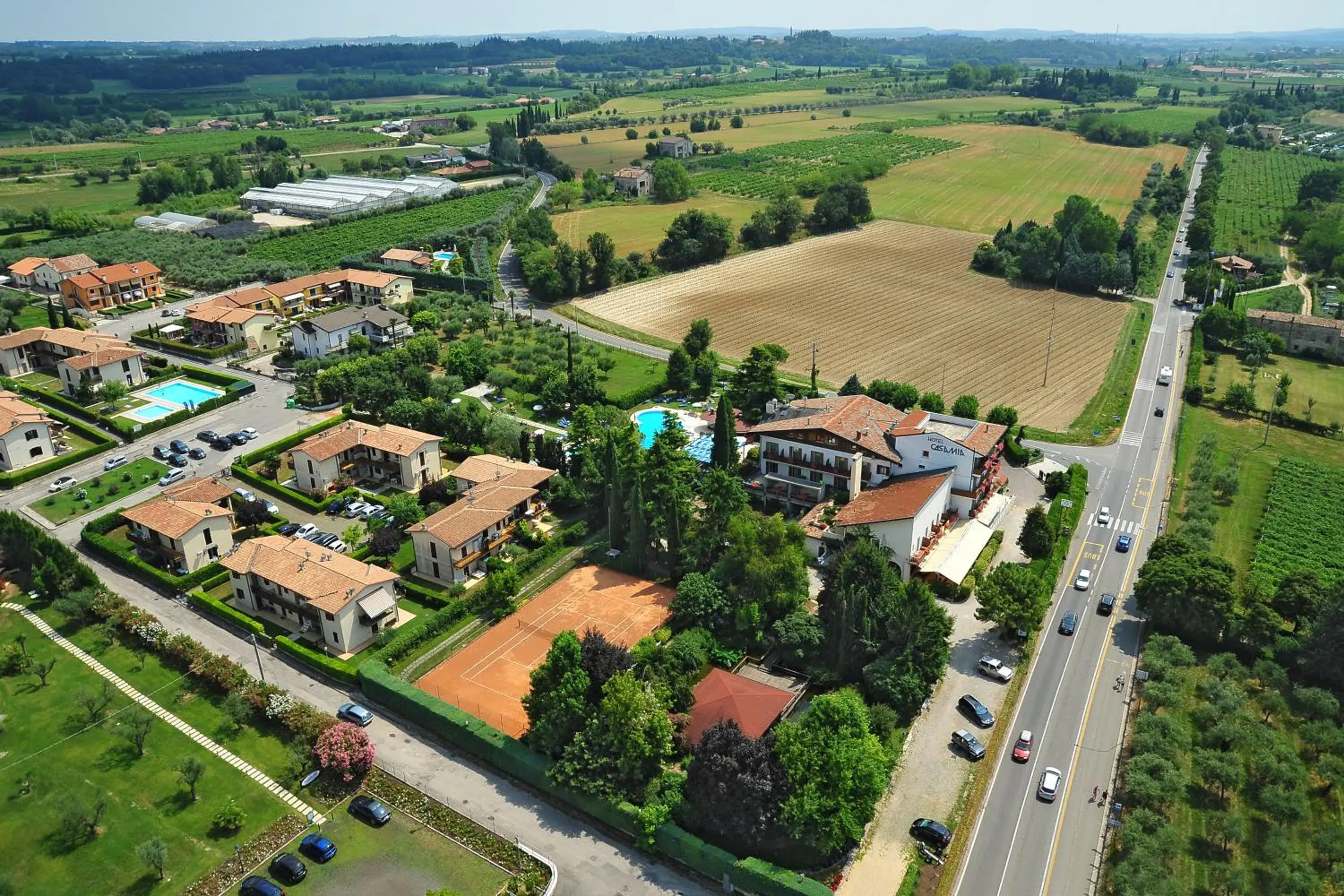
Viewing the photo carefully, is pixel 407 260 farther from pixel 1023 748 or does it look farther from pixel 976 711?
pixel 1023 748

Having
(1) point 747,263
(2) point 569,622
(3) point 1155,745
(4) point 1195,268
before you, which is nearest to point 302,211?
(1) point 747,263

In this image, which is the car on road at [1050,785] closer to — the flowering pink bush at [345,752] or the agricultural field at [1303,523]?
the agricultural field at [1303,523]

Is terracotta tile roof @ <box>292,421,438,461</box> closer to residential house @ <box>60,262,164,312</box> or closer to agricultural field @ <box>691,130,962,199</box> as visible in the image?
residential house @ <box>60,262,164,312</box>

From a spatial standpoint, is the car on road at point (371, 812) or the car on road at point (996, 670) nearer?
the car on road at point (371, 812)

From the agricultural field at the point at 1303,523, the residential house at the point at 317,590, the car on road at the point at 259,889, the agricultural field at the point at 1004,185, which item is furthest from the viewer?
the agricultural field at the point at 1004,185

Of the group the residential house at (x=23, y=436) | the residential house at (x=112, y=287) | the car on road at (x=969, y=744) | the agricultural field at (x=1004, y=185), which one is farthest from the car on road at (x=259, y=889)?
the agricultural field at (x=1004, y=185)

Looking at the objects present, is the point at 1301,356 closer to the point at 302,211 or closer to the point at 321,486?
the point at 321,486

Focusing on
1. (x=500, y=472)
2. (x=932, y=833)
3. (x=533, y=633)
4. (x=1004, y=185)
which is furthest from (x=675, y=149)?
(x=932, y=833)
